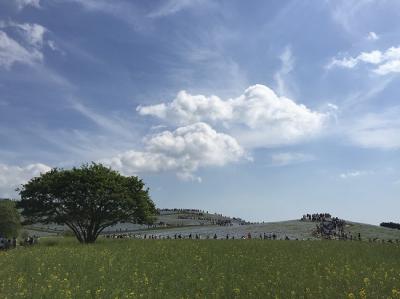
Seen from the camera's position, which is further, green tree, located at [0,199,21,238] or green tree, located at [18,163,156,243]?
green tree, located at [0,199,21,238]

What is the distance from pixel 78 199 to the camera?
54.5 m

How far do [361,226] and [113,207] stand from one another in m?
72.5

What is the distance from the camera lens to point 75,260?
28.7m

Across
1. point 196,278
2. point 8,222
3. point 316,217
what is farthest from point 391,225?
point 196,278

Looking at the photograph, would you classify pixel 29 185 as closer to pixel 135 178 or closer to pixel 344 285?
pixel 135 178

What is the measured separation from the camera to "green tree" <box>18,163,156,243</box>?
179ft

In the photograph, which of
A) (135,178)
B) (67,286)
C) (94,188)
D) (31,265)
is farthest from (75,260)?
(135,178)

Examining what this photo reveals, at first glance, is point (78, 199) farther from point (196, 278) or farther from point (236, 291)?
point (236, 291)

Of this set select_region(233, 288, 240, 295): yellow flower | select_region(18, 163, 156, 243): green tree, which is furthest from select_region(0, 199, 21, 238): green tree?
select_region(233, 288, 240, 295): yellow flower

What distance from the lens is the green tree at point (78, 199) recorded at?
54531 millimetres

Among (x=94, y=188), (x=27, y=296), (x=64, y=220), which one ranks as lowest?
(x=27, y=296)

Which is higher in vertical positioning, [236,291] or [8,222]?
[8,222]

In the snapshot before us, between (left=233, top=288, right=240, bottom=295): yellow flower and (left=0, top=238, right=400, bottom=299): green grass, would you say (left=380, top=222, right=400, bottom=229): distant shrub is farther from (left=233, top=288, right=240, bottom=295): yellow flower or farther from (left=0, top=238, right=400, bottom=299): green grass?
(left=233, top=288, right=240, bottom=295): yellow flower

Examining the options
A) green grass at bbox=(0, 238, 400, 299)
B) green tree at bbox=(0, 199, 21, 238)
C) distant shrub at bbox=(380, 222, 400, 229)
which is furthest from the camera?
distant shrub at bbox=(380, 222, 400, 229)
